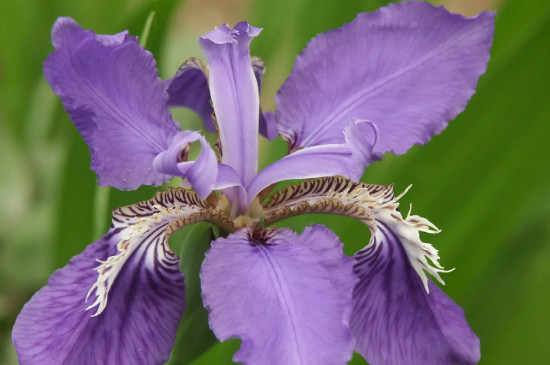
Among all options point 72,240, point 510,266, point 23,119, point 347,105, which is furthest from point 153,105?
point 23,119

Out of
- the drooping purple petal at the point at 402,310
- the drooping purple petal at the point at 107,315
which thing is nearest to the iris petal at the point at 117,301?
the drooping purple petal at the point at 107,315

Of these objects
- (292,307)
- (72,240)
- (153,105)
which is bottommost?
(72,240)

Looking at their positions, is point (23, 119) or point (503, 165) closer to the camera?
point (503, 165)

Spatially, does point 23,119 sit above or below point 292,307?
below

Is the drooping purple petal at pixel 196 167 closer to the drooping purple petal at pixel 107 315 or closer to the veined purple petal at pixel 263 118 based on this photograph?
the drooping purple petal at pixel 107 315

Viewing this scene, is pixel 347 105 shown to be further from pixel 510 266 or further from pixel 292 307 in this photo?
pixel 510 266

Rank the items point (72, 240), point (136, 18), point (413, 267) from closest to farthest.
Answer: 1. point (413, 267)
2. point (136, 18)
3. point (72, 240)

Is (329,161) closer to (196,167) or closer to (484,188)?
(196,167)
